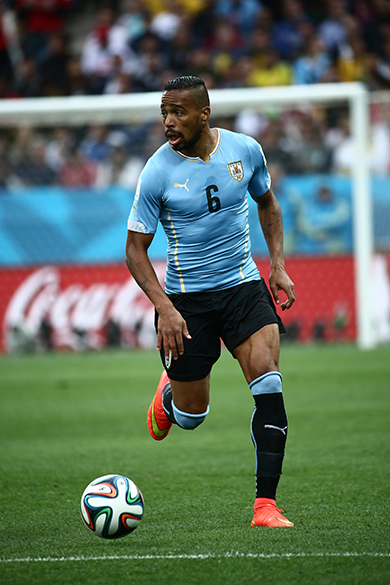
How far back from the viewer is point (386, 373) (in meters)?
10.0

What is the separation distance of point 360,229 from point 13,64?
9.33 metres

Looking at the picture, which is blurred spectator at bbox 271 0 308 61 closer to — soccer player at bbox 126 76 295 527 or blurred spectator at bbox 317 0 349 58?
blurred spectator at bbox 317 0 349 58

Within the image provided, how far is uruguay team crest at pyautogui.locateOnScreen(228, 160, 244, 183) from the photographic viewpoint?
4.70 m

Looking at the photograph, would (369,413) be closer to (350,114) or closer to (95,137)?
(350,114)

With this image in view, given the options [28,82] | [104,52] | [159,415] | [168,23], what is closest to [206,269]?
[159,415]

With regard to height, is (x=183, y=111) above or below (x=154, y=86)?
Answer: below

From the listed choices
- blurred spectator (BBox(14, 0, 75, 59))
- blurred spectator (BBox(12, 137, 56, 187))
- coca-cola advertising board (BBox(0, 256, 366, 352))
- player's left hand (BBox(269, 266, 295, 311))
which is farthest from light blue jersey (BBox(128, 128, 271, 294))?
blurred spectator (BBox(14, 0, 75, 59))

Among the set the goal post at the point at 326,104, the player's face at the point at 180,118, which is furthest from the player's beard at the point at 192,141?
the goal post at the point at 326,104

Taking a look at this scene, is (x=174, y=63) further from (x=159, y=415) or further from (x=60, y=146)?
(x=159, y=415)

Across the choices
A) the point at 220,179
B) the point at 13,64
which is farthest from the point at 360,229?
the point at 13,64

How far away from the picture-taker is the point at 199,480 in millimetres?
5527

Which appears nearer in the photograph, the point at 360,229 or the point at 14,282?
the point at 360,229

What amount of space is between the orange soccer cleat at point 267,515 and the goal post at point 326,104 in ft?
26.5

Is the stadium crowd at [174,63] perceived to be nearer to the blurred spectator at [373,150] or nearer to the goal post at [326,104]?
the blurred spectator at [373,150]
